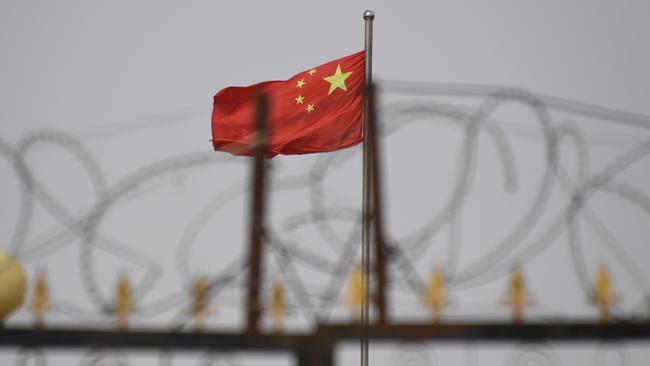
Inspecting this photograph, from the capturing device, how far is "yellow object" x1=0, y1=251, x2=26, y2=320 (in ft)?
43.1

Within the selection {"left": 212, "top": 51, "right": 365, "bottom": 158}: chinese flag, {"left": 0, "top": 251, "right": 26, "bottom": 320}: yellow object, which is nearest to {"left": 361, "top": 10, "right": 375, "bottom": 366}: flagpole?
{"left": 212, "top": 51, "right": 365, "bottom": 158}: chinese flag

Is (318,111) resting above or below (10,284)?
above

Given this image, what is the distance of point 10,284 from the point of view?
13195mm

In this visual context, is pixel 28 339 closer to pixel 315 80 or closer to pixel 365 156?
pixel 365 156

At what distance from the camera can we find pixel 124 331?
10.8m

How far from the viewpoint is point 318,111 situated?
18078mm

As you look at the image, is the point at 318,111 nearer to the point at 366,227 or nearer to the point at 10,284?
the point at 366,227

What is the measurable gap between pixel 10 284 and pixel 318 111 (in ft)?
22.3

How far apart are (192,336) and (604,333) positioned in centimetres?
448

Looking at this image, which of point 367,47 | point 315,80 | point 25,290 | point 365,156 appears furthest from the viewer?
point 315,80

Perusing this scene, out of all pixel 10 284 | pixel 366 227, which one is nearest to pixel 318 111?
pixel 366 227

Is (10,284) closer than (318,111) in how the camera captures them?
Yes

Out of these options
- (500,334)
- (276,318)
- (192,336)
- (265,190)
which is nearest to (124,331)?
(192,336)

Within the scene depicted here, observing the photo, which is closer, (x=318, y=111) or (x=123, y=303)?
(x=123, y=303)
